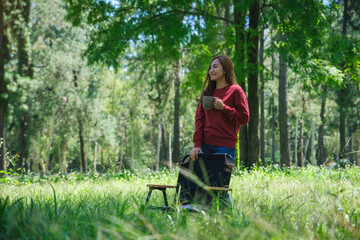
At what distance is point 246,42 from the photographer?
28.9ft

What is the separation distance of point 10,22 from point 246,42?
10344 millimetres

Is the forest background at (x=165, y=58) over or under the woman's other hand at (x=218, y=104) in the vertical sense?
over

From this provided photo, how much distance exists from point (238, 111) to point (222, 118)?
0.20 metres

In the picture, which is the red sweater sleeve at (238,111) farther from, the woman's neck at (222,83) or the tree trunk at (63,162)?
the tree trunk at (63,162)

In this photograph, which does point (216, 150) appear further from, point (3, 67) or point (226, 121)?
point (3, 67)

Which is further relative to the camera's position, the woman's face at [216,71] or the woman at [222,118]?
the woman's face at [216,71]

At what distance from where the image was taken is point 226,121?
4.09 m

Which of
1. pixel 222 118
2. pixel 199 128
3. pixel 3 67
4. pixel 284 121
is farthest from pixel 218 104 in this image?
pixel 3 67

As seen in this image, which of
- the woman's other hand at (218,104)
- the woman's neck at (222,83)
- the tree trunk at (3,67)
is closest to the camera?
the woman's other hand at (218,104)

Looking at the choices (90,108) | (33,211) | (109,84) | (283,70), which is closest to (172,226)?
(33,211)

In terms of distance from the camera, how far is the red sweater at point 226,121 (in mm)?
4039

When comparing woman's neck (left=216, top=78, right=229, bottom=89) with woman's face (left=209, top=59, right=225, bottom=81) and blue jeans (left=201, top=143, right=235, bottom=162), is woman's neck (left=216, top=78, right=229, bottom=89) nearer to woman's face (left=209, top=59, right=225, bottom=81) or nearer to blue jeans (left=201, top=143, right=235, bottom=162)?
woman's face (left=209, top=59, right=225, bottom=81)

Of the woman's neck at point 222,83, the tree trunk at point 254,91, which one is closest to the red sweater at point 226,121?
the woman's neck at point 222,83

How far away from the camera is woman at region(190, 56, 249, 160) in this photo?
13.3ft
